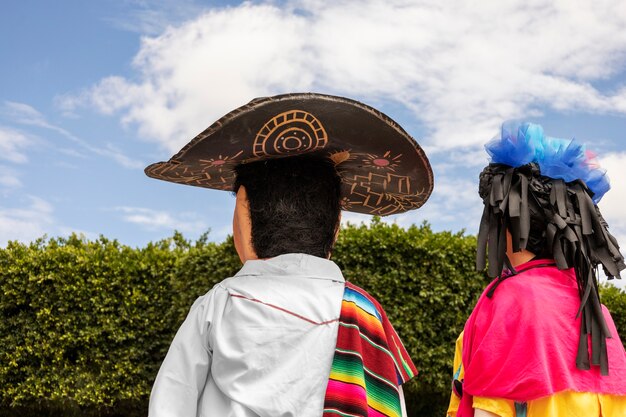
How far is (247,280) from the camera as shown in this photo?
2525 millimetres

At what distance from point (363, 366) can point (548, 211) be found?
3.96 feet

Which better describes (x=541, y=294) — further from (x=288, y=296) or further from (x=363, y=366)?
(x=288, y=296)

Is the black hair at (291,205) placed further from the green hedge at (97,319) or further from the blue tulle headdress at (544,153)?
the green hedge at (97,319)

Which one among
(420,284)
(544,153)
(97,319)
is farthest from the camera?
(97,319)

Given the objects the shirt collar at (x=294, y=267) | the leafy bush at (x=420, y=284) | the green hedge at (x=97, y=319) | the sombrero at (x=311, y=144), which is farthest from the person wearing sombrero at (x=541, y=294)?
the green hedge at (x=97, y=319)

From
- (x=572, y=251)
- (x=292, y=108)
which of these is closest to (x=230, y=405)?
(x=292, y=108)

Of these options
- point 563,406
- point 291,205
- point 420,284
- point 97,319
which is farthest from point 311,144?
point 97,319

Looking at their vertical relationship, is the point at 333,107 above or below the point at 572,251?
above

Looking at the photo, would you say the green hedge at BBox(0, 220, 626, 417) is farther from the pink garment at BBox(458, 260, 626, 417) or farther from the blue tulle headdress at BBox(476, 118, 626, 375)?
the pink garment at BBox(458, 260, 626, 417)

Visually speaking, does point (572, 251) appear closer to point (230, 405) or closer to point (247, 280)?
point (247, 280)

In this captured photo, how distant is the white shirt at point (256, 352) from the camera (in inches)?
91.4

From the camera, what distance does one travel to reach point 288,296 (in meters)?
2.44

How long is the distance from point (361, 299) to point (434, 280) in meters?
5.31

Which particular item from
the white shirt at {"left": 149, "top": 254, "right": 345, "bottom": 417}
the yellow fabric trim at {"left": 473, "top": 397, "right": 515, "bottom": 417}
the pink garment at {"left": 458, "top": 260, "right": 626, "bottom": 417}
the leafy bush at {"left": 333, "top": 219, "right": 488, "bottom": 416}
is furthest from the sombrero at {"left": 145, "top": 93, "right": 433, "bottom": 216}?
the leafy bush at {"left": 333, "top": 219, "right": 488, "bottom": 416}
